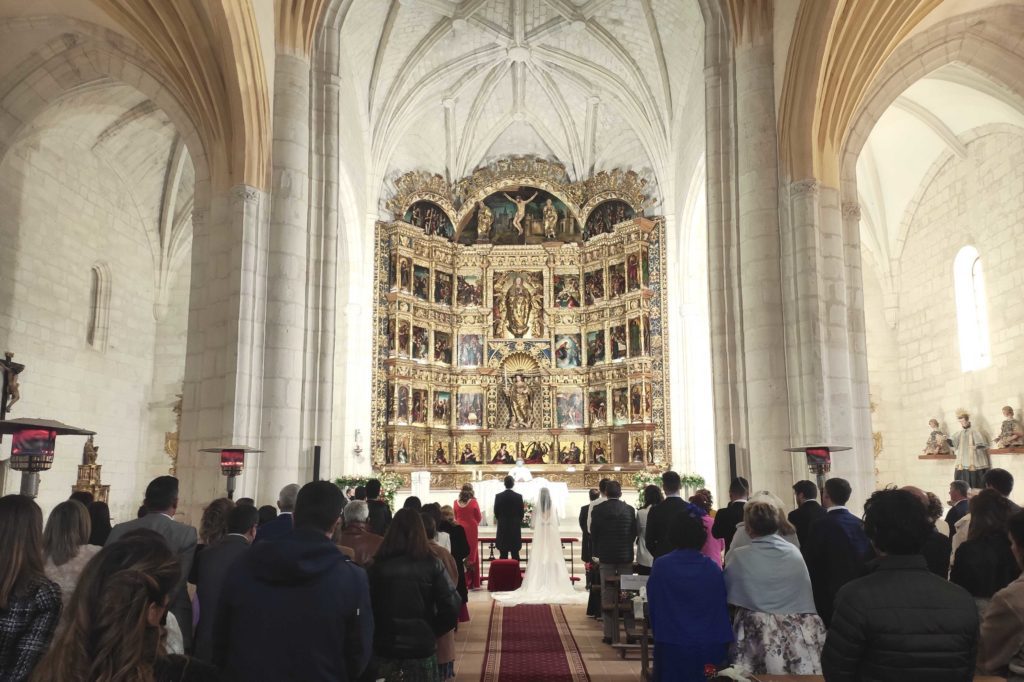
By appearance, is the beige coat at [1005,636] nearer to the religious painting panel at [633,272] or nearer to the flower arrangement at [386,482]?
the flower arrangement at [386,482]

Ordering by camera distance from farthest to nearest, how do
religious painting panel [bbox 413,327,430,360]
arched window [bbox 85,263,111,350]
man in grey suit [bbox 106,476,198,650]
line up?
religious painting panel [bbox 413,327,430,360] → arched window [bbox 85,263,111,350] → man in grey suit [bbox 106,476,198,650]

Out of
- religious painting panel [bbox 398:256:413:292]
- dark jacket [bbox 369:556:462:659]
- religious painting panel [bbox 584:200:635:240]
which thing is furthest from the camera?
religious painting panel [bbox 584:200:635:240]

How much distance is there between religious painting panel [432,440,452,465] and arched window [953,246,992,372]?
13.8 metres

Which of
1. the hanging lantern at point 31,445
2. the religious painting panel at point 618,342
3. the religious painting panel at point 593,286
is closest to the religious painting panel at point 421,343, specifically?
the religious painting panel at point 593,286

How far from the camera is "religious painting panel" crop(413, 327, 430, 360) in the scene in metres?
25.2

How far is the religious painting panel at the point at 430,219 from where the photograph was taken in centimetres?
2555

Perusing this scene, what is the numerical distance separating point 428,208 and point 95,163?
1038 centimetres

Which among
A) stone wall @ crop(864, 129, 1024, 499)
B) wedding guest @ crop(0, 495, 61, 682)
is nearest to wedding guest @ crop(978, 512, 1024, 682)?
wedding guest @ crop(0, 495, 61, 682)

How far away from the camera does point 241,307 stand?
1187 cm

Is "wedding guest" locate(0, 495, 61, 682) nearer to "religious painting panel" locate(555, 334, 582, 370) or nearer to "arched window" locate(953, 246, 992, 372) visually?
"arched window" locate(953, 246, 992, 372)

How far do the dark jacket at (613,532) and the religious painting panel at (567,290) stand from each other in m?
17.7

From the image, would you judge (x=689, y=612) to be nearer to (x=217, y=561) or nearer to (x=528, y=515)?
(x=217, y=561)

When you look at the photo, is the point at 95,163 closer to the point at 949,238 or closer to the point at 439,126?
the point at 439,126

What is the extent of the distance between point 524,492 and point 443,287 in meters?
8.38
